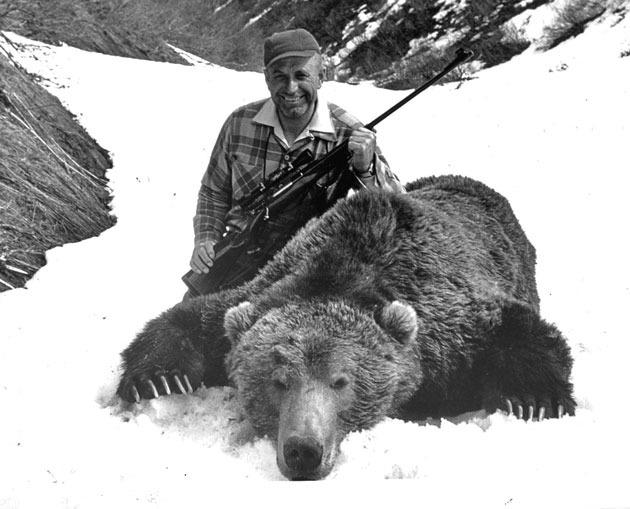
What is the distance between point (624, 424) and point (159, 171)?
8.58 meters

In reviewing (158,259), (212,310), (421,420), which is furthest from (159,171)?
(421,420)

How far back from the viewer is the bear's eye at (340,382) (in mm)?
3145

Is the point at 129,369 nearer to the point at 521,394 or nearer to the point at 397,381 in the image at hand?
the point at 397,381

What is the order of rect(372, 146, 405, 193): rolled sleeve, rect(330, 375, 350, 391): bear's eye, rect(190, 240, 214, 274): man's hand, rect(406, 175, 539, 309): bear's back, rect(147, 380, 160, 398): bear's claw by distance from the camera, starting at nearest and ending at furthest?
rect(330, 375, 350, 391): bear's eye, rect(147, 380, 160, 398): bear's claw, rect(406, 175, 539, 309): bear's back, rect(372, 146, 405, 193): rolled sleeve, rect(190, 240, 214, 274): man's hand

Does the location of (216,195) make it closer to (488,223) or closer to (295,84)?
(295,84)

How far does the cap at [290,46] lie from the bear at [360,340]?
1.08 meters

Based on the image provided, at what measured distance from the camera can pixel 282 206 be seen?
4590 mm

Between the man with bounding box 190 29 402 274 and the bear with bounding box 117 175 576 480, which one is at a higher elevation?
the man with bounding box 190 29 402 274

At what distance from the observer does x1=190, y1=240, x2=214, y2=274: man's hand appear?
4684 millimetres

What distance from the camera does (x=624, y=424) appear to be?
326cm

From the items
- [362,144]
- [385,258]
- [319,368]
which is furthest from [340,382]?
[362,144]

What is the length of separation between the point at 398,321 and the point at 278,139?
1896mm

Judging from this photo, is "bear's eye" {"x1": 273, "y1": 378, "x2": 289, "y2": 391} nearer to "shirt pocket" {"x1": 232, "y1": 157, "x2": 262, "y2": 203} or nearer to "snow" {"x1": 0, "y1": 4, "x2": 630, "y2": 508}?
"snow" {"x1": 0, "y1": 4, "x2": 630, "y2": 508}

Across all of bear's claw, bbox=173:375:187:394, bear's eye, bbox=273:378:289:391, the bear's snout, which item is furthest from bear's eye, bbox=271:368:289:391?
bear's claw, bbox=173:375:187:394
